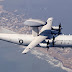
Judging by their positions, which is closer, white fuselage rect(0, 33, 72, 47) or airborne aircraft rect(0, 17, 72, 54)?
airborne aircraft rect(0, 17, 72, 54)

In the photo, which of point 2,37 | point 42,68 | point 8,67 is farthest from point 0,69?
point 2,37

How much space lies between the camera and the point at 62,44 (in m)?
61.2

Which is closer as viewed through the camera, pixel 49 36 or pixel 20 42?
pixel 49 36

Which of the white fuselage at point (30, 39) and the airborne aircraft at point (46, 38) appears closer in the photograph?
the airborne aircraft at point (46, 38)

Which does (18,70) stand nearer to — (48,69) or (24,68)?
(24,68)

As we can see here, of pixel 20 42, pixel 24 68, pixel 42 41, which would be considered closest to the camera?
pixel 42 41

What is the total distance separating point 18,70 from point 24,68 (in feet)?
29.8

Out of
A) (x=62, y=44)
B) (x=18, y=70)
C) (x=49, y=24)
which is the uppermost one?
(x=49, y=24)

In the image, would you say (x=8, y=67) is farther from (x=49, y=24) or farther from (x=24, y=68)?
(x=49, y=24)

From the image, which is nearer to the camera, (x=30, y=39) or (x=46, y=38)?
(x=46, y=38)

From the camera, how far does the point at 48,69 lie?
192 metres

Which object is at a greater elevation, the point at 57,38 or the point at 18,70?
the point at 57,38

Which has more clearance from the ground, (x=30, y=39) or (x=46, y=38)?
(x=46, y=38)

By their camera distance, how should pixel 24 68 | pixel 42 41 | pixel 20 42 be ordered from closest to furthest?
pixel 42 41 < pixel 20 42 < pixel 24 68
